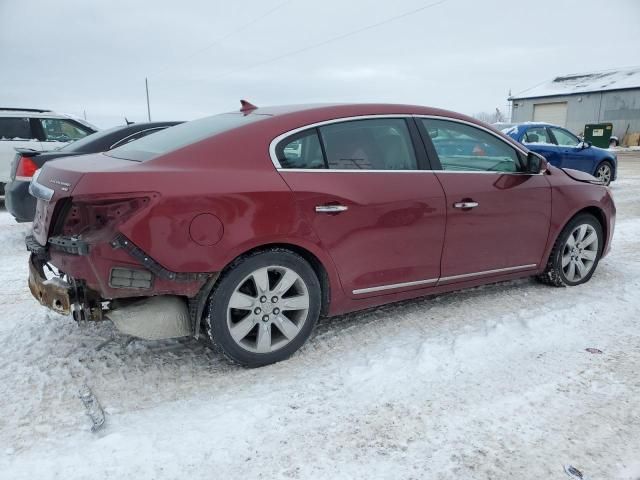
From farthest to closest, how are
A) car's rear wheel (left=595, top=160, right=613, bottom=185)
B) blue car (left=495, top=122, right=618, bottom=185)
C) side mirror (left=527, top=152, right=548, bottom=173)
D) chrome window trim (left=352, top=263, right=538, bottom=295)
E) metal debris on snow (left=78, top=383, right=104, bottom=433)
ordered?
car's rear wheel (left=595, top=160, right=613, bottom=185), blue car (left=495, top=122, right=618, bottom=185), side mirror (left=527, top=152, right=548, bottom=173), chrome window trim (left=352, top=263, right=538, bottom=295), metal debris on snow (left=78, top=383, right=104, bottom=433)

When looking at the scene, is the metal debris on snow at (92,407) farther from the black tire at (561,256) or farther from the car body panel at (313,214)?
the black tire at (561,256)

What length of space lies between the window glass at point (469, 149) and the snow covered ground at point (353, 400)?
43.8 inches

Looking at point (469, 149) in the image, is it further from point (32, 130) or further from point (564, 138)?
point (564, 138)

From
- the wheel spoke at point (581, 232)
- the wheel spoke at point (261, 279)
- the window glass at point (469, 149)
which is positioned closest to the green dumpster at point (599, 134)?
the wheel spoke at point (581, 232)

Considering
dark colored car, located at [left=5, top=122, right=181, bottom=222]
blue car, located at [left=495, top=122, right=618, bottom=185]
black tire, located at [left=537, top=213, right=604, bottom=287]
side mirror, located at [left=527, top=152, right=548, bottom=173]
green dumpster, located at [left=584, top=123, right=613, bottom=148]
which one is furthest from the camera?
green dumpster, located at [left=584, top=123, right=613, bottom=148]

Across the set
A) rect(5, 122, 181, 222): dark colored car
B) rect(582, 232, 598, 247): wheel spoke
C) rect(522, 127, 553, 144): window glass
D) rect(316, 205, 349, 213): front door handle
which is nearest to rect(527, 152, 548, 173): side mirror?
rect(582, 232, 598, 247): wheel spoke

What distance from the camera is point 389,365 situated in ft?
9.91

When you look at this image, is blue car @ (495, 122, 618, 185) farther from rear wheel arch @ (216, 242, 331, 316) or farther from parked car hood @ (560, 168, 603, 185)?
rear wheel arch @ (216, 242, 331, 316)

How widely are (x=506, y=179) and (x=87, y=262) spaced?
9.81ft

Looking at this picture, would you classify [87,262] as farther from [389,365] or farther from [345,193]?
[389,365]

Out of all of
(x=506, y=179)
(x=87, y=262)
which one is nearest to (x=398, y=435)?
(x=87, y=262)

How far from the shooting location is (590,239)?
451 centimetres

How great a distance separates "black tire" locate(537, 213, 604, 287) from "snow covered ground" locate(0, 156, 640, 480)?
0.53 metres

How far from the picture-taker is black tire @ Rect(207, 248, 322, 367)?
2.82 m
